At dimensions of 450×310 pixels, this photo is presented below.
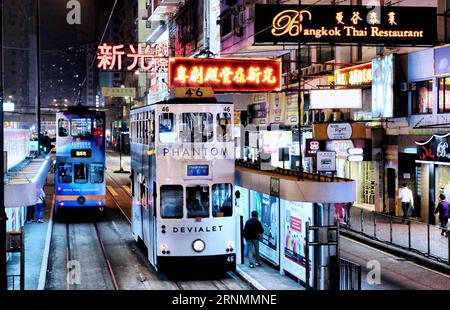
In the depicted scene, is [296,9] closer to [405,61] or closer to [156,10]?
[405,61]

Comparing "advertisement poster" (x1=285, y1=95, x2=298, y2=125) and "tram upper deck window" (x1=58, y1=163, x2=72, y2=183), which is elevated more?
"advertisement poster" (x1=285, y1=95, x2=298, y2=125)

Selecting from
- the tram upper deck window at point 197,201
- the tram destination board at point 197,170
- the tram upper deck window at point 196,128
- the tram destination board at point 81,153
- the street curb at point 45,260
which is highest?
the tram upper deck window at point 196,128

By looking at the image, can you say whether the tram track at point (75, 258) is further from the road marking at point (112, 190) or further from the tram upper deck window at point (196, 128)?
the road marking at point (112, 190)

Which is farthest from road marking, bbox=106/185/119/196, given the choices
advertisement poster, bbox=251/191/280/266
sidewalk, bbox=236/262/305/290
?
sidewalk, bbox=236/262/305/290

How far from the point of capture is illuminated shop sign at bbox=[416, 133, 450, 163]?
26562 millimetres

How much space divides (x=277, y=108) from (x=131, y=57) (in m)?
12.0

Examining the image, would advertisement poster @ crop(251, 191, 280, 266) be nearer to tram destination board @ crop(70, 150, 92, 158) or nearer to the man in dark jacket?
the man in dark jacket

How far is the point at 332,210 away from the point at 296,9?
43.4ft

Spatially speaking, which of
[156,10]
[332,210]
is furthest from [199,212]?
[156,10]

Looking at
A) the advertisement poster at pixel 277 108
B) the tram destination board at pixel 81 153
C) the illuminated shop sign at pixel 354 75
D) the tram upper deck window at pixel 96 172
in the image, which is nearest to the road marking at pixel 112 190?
the advertisement poster at pixel 277 108

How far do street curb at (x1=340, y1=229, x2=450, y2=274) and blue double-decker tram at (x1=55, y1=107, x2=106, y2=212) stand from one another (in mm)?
10849

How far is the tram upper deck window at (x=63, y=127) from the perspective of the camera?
1129 inches

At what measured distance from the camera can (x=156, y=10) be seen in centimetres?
7688

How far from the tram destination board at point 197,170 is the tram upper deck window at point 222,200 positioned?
43 cm
